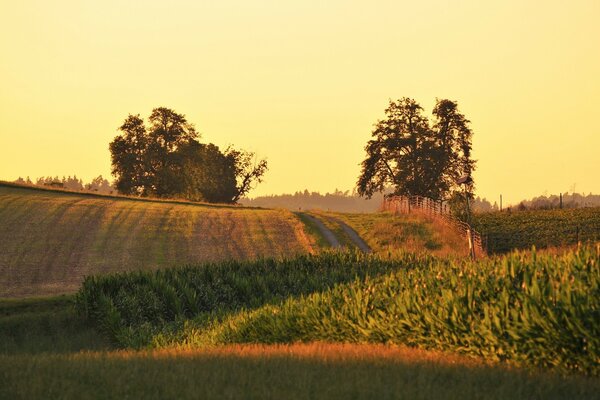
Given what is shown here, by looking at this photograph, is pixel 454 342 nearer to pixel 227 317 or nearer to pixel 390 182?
pixel 227 317

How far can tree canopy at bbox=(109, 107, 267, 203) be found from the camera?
103 m

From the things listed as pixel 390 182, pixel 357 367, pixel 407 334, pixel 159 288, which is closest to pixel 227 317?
pixel 159 288

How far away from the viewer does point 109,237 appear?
5200 cm

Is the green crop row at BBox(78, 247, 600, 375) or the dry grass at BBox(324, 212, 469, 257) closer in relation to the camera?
the green crop row at BBox(78, 247, 600, 375)

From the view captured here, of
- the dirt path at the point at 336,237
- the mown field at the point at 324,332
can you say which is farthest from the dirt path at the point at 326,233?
the mown field at the point at 324,332

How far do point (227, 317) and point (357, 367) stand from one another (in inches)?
341

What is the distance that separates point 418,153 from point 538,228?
21029 mm

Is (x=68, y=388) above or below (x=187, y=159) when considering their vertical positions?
below

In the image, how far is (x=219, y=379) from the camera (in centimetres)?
1080

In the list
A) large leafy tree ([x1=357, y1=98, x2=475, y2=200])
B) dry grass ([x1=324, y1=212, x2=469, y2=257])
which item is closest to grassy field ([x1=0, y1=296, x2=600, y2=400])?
dry grass ([x1=324, y1=212, x2=469, y2=257])

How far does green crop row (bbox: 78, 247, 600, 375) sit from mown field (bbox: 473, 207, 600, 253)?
28.2 m

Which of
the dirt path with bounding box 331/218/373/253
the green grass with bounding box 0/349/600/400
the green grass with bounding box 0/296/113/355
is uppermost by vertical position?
the dirt path with bounding box 331/218/373/253

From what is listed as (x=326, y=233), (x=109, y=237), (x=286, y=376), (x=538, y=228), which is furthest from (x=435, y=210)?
(x=286, y=376)

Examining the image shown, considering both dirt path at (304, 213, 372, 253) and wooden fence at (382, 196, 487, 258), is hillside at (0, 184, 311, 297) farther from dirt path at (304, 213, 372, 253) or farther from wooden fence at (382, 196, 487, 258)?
wooden fence at (382, 196, 487, 258)
